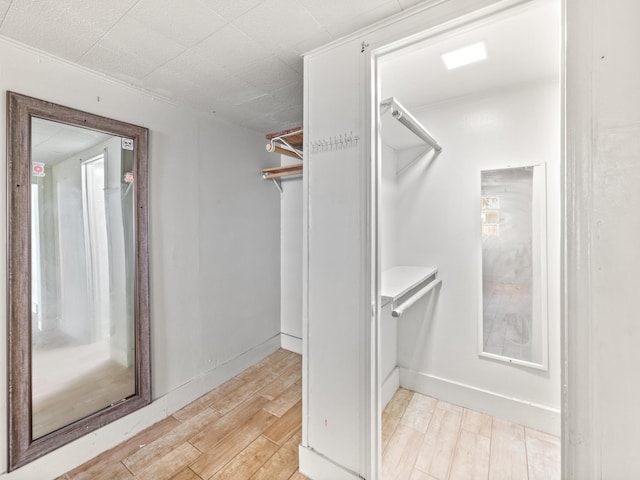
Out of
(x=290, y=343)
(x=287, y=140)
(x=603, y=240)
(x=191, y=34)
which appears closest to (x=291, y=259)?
(x=290, y=343)

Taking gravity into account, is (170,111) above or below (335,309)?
above

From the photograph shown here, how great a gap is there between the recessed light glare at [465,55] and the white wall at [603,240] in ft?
3.11

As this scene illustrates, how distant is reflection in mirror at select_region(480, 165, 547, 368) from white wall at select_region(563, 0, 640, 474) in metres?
1.46

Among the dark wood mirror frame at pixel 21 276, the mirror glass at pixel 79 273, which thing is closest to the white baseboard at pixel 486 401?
the mirror glass at pixel 79 273

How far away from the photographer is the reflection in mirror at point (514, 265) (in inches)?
72.8

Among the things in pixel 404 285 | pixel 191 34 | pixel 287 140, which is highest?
pixel 191 34

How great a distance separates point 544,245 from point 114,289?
2899mm

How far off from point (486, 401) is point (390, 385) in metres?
0.69

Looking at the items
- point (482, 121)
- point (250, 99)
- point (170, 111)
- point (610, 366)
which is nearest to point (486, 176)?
point (482, 121)

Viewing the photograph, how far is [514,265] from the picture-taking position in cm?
193

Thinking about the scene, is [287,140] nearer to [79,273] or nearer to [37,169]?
[37,169]

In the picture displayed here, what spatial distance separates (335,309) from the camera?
1.41 metres

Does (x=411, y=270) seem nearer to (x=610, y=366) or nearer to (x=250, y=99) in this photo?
(x=610, y=366)

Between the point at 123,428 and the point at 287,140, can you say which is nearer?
the point at 123,428
